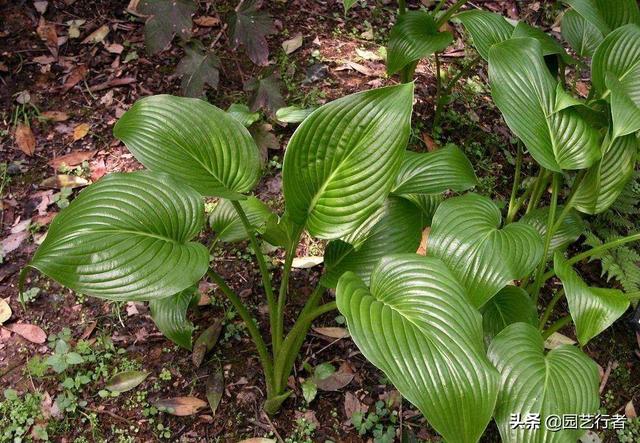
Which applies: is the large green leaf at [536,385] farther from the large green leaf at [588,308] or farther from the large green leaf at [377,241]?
the large green leaf at [377,241]

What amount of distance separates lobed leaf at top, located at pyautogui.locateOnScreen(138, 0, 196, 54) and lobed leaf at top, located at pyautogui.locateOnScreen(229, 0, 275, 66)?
17cm

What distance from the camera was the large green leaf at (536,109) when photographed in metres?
1.75

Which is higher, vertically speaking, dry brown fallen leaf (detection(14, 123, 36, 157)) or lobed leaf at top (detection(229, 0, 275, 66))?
lobed leaf at top (detection(229, 0, 275, 66))

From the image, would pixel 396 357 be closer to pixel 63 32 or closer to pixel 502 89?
pixel 502 89

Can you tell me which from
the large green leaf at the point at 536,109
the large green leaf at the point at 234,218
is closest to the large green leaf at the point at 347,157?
the large green leaf at the point at 234,218

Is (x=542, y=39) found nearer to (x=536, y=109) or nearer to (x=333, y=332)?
(x=536, y=109)

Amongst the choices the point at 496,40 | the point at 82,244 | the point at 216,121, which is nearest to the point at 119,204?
the point at 82,244

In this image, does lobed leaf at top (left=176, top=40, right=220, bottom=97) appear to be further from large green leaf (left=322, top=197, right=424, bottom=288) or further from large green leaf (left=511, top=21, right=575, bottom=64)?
large green leaf (left=511, top=21, right=575, bottom=64)

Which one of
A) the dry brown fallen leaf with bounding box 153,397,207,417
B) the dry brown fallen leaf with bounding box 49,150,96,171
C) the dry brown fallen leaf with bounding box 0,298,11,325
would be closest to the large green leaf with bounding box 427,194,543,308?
the dry brown fallen leaf with bounding box 153,397,207,417

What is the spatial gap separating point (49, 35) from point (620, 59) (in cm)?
246

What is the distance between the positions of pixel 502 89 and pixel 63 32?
6.97 feet

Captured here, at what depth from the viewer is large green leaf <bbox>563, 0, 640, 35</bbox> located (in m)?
2.15

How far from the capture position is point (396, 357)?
124 cm

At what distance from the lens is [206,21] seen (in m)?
2.91
